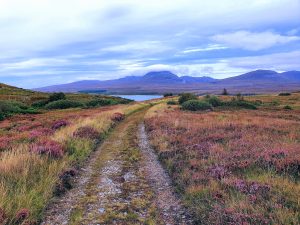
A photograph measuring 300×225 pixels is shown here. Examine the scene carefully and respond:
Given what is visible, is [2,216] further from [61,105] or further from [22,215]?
[61,105]

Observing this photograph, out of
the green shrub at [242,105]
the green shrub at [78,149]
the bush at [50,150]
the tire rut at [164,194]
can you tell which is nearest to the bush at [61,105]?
the green shrub at [242,105]

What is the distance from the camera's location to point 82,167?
13.3 m

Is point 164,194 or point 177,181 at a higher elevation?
point 177,181

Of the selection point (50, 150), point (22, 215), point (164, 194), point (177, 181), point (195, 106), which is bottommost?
point (164, 194)

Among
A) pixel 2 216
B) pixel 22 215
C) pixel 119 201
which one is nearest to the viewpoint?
pixel 2 216

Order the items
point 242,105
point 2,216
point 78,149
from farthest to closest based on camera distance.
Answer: point 242,105 → point 78,149 → point 2,216

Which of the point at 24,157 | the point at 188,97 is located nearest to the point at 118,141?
the point at 24,157

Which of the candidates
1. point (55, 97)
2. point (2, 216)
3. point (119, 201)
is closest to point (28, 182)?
point (2, 216)

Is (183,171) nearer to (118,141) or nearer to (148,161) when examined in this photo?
(148,161)

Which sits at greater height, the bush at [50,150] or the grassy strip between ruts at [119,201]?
the bush at [50,150]

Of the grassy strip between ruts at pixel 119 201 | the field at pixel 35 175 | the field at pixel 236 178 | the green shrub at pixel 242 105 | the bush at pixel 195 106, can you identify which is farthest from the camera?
the green shrub at pixel 242 105

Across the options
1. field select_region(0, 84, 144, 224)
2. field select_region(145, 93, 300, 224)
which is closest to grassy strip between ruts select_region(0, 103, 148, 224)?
field select_region(0, 84, 144, 224)

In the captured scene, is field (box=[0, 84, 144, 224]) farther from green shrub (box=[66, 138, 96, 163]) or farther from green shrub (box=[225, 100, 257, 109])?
green shrub (box=[225, 100, 257, 109])

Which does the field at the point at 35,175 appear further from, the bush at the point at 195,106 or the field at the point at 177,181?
the bush at the point at 195,106
